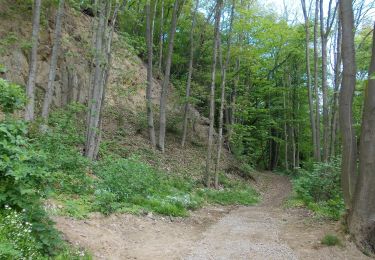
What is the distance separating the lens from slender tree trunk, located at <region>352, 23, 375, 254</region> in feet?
23.3

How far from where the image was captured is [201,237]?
780 centimetres

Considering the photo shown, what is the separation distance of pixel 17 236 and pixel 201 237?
4361 millimetres

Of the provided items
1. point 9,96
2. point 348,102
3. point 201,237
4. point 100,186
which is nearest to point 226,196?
point 100,186

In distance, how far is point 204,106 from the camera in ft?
87.9

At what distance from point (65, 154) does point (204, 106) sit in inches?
713

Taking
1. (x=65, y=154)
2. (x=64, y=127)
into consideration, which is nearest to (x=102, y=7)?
(x=64, y=127)

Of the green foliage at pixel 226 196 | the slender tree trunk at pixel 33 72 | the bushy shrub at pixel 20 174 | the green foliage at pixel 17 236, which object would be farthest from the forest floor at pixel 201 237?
the slender tree trunk at pixel 33 72

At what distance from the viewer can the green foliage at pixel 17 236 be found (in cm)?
408

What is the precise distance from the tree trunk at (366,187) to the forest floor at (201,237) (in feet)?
1.10

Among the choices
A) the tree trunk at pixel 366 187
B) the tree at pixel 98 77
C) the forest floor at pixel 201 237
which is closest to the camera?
the forest floor at pixel 201 237

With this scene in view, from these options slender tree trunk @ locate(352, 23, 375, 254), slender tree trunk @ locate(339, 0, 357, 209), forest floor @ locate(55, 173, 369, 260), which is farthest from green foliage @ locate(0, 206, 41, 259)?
slender tree trunk @ locate(339, 0, 357, 209)

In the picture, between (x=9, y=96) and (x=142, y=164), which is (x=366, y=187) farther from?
(x=9, y=96)

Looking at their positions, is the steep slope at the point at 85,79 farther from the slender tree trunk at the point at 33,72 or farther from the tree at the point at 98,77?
the tree at the point at 98,77

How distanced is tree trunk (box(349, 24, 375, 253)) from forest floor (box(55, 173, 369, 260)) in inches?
13.1
